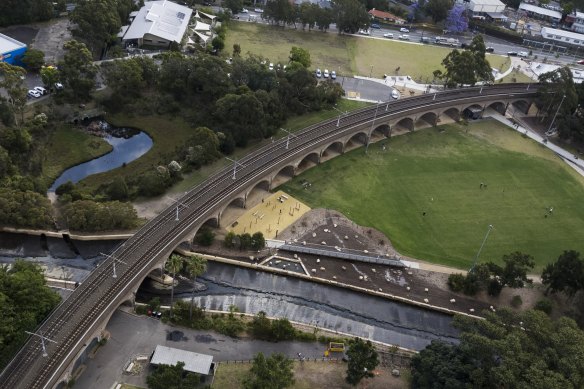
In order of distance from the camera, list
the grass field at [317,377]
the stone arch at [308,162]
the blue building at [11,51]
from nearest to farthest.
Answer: the grass field at [317,377], the stone arch at [308,162], the blue building at [11,51]

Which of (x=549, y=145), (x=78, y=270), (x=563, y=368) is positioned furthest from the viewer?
(x=549, y=145)

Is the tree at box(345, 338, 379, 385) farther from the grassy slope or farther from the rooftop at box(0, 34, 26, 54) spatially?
the rooftop at box(0, 34, 26, 54)

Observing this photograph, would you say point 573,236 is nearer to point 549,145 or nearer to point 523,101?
point 549,145

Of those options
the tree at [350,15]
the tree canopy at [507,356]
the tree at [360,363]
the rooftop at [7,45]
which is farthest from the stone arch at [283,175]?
the tree at [350,15]

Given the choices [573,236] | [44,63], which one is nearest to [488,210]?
[573,236]

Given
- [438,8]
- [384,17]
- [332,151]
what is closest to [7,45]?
[332,151]

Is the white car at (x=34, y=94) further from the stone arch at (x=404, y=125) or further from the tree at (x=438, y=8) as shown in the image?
the tree at (x=438, y=8)

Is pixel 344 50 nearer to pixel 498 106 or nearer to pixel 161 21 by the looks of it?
pixel 498 106

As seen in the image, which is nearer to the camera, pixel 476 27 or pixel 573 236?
pixel 573 236
